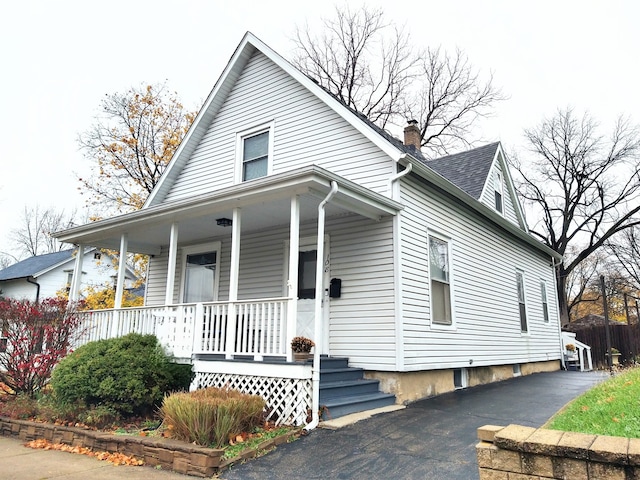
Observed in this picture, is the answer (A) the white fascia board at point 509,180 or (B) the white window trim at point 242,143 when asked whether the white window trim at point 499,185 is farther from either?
(B) the white window trim at point 242,143

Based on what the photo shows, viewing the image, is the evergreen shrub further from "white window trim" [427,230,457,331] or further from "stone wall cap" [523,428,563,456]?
"stone wall cap" [523,428,563,456]

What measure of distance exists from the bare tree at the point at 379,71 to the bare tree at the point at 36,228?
86.8 feet

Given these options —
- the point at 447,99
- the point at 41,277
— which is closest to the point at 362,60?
the point at 447,99

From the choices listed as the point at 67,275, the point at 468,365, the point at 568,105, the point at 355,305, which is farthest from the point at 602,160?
the point at 67,275

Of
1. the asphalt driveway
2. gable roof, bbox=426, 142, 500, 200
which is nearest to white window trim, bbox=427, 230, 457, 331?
the asphalt driveway

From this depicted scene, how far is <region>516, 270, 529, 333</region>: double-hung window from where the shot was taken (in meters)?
13.0

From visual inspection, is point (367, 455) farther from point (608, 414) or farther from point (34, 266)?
point (34, 266)

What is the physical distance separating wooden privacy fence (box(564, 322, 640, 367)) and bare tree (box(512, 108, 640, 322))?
764 centimetres

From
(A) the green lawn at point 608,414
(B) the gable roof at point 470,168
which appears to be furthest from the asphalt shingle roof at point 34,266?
(A) the green lawn at point 608,414

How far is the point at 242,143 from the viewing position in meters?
10.9

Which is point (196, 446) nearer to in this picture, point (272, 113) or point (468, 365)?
point (468, 365)

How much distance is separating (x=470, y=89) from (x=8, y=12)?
22.0 m

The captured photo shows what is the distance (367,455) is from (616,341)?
17365mm

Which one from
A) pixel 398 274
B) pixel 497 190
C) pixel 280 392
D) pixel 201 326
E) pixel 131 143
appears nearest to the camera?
pixel 280 392
